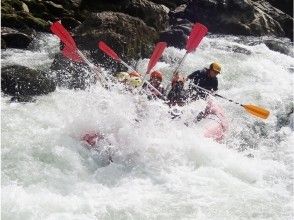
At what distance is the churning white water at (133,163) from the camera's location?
600cm

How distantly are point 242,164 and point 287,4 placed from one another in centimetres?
1452

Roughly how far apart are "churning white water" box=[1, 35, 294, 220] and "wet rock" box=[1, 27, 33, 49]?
2.82 metres

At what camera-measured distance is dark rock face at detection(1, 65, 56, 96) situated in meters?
9.12

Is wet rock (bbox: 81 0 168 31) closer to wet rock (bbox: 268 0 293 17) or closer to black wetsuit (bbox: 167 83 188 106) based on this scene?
black wetsuit (bbox: 167 83 188 106)

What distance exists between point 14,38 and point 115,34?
8.75 ft

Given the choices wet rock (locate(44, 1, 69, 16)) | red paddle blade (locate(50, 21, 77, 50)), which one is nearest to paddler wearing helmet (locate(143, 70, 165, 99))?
red paddle blade (locate(50, 21, 77, 50))

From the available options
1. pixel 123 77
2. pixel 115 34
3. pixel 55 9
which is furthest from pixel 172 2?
pixel 123 77

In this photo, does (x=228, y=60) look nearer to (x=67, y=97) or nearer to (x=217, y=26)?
(x=217, y=26)

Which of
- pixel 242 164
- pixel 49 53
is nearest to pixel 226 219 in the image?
pixel 242 164

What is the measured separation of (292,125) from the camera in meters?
9.73

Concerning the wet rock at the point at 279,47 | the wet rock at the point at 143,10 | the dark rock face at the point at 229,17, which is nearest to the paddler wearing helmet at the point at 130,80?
the wet rock at the point at 143,10

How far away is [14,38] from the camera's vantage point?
38.8 ft

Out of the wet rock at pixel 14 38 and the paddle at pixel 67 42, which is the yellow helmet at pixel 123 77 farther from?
the wet rock at pixel 14 38

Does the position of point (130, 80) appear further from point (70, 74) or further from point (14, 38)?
point (14, 38)
